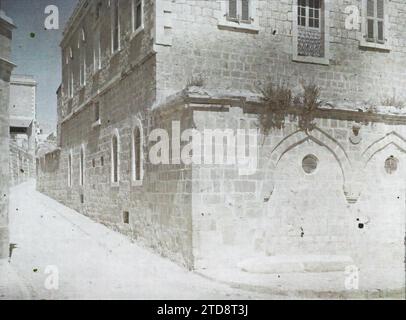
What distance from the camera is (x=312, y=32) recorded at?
1192 cm

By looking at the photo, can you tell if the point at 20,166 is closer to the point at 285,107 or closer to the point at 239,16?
the point at 239,16

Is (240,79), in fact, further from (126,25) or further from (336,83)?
(126,25)

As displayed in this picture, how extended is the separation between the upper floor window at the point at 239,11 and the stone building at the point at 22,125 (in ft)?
15.3

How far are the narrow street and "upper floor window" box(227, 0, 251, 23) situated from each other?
553 centimetres

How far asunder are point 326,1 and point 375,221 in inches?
213

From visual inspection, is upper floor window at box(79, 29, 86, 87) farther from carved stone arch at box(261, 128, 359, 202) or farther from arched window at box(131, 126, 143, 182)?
carved stone arch at box(261, 128, 359, 202)

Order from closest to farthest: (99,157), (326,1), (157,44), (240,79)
Answer: (157,44) → (240,79) → (326,1) → (99,157)

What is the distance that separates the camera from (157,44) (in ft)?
34.0

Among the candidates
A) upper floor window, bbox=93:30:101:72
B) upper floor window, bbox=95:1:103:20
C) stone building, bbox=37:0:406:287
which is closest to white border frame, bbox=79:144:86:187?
upper floor window, bbox=93:30:101:72

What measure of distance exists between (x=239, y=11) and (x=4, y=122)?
218 inches

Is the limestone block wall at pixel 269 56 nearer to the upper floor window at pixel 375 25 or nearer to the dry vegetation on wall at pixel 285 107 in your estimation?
the upper floor window at pixel 375 25

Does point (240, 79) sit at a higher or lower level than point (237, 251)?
higher
